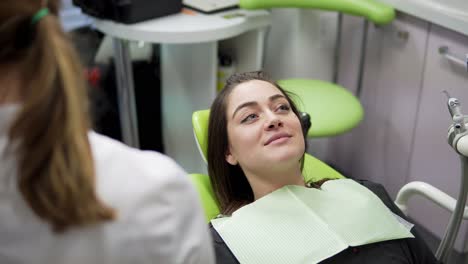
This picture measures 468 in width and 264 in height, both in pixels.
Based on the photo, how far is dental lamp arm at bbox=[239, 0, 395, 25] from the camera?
219 centimetres

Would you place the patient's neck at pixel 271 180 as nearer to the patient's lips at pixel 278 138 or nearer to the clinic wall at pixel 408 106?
the patient's lips at pixel 278 138

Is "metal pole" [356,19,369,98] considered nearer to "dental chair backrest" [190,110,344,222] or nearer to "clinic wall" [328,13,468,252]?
"clinic wall" [328,13,468,252]

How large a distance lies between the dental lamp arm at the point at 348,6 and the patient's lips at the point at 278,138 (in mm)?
885

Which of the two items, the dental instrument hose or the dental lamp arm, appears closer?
the dental instrument hose

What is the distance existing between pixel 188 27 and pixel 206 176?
2.27 feet

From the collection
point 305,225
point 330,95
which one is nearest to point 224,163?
point 305,225

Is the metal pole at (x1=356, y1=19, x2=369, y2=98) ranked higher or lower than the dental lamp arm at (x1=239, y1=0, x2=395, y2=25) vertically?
lower

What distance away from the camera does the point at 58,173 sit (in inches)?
25.6

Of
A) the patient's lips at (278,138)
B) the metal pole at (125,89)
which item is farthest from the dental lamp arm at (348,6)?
the patient's lips at (278,138)

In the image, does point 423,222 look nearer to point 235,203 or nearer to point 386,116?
point 386,116

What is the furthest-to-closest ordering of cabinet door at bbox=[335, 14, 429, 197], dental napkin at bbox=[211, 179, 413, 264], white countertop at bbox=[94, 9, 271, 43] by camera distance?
cabinet door at bbox=[335, 14, 429, 197]
white countertop at bbox=[94, 9, 271, 43]
dental napkin at bbox=[211, 179, 413, 264]

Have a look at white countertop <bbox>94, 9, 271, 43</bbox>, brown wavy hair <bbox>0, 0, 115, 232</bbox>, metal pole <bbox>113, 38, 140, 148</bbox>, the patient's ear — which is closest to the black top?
the patient's ear

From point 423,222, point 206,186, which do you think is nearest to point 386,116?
point 423,222

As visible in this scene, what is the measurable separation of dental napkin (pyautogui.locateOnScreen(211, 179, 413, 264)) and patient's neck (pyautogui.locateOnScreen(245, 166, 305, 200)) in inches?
1.2
